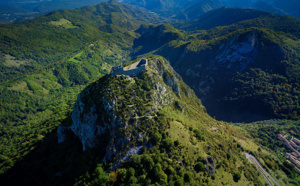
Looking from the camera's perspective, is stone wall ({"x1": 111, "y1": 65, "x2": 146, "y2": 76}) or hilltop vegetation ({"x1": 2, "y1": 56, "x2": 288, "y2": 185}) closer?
hilltop vegetation ({"x1": 2, "y1": 56, "x2": 288, "y2": 185})

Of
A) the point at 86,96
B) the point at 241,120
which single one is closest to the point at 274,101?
the point at 241,120

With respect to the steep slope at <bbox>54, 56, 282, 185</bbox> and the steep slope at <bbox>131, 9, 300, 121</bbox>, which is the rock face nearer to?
the steep slope at <bbox>54, 56, 282, 185</bbox>

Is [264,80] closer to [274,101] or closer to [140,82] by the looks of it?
[274,101]

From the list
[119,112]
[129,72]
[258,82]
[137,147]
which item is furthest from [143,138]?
[258,82]

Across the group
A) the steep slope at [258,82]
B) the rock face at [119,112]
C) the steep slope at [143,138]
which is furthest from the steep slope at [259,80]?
the rock face at [119,112]

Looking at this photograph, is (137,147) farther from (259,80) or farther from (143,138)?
(259,80)

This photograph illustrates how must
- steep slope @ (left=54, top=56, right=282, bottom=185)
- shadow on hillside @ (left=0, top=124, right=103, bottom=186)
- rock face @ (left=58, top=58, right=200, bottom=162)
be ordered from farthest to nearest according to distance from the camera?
shadow on hillside @ (left=0, top=124, right=103, bottom=186) < rock face @ (left=58, top=58, right=200, bottom=162) < steep slope @ (left=54, top=56, right=282, bottom=185)

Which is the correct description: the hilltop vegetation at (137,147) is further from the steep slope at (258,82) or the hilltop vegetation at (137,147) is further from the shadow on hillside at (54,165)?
the steep slope at (258,82)

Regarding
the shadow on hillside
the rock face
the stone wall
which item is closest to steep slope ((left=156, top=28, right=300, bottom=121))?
the rock face
